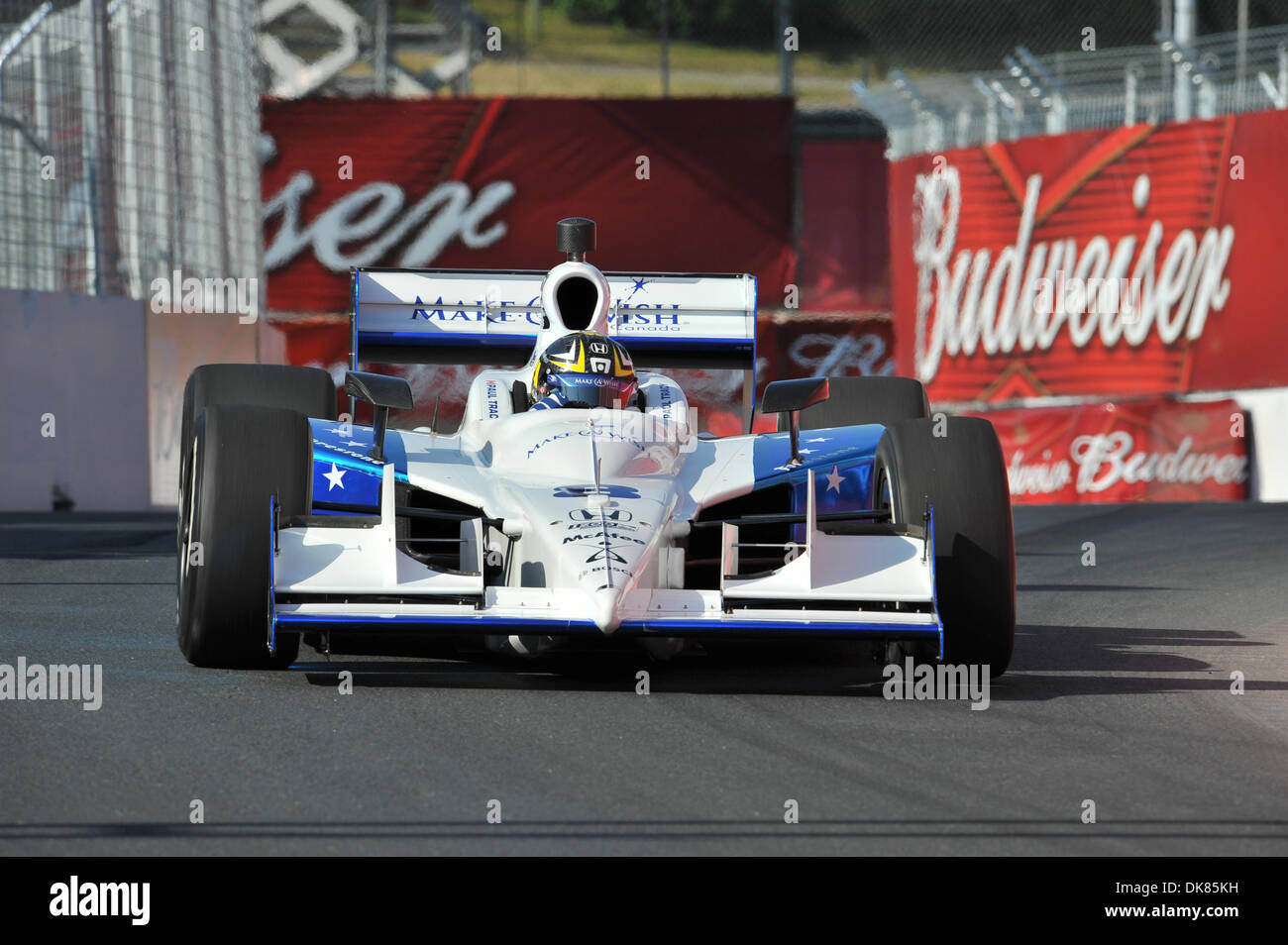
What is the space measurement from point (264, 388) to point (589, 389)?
147 cm

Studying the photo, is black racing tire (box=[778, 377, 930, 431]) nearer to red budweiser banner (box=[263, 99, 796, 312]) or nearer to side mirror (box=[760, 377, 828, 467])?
side mirror (box=[760, 377, 828, 467])

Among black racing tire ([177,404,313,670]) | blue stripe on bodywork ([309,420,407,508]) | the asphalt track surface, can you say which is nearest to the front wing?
black racing tire ([177,404,313,670])

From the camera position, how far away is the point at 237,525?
6613mm

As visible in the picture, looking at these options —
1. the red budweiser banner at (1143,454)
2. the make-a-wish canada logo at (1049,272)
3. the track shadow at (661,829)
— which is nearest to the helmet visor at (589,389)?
the track shadow at (661,829)

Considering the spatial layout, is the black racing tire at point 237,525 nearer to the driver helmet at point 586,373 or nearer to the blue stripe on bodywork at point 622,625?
the blue stripe on bodywork at point 622,625

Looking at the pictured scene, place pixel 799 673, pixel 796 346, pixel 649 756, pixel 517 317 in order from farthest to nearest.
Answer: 1. pixel 796 346
2. pixel 517 317
3. pixel 799 673
4. pixel 649 756

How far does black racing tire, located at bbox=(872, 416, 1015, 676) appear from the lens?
22.1ft

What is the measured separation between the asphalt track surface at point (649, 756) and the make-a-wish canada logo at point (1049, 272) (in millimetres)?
11459

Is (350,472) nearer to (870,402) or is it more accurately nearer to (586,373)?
(586,373)

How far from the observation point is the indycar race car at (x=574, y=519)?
6.33 m

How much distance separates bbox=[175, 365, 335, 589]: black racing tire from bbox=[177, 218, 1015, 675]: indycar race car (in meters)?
0.01

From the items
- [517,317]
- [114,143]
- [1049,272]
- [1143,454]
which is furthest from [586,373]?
[1049,272]

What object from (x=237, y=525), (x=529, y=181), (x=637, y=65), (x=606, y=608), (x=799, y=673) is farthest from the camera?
(x=637, y=65)

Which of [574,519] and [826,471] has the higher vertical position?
[826,471]
